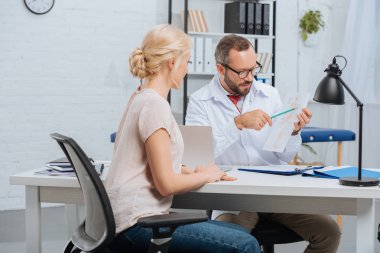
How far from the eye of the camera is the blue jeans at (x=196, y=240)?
200 cm

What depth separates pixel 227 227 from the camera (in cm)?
212

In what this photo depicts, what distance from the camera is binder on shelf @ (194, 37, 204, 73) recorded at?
17.9ft

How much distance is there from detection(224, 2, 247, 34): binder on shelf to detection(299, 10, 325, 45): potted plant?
0.80 meters

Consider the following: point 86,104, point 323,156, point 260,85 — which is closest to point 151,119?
point 260,85

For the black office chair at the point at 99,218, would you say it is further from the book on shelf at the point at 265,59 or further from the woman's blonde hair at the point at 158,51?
the book on shelf at the point at 265,59

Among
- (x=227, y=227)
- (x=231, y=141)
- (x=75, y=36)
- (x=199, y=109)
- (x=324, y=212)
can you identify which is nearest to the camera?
(x=227, y=227)

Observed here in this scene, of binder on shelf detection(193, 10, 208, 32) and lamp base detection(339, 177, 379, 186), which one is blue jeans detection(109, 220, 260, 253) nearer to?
lamp base detection(339, 177, 379, 186)

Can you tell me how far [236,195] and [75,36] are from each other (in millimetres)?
3254

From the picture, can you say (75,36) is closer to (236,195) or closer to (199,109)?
(199,109)

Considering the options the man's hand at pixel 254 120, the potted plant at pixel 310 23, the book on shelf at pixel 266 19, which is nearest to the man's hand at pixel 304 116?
the man's hand at pixel 254 120

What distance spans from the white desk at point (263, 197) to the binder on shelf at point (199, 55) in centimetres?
296

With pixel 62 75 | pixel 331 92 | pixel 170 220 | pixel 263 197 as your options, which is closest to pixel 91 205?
pixel 170 220

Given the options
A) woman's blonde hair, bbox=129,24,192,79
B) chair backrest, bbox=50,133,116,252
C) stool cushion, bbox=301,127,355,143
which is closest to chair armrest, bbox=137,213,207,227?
chair backrest, bbox=50,133,116,252

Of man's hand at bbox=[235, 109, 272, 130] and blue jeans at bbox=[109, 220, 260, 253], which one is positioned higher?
man's hand at bbox=[235, 109, 272, 130]
